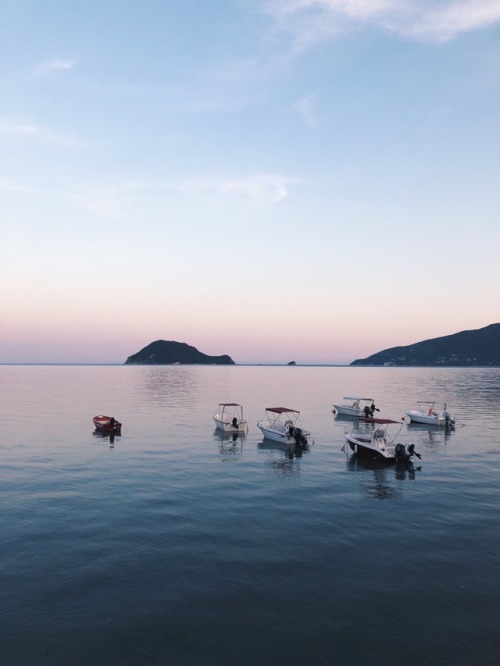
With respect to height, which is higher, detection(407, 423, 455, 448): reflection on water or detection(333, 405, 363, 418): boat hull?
detection(333, 405, 363, 418): boat hull

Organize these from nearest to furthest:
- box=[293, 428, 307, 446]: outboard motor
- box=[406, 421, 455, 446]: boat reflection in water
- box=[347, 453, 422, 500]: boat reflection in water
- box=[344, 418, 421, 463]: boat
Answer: box=[347, 453, 422, 500]: boat reflection in water < box=[344, 418, 421, 463]: boat < box=[293, 428, 307, 446]: outboard motor < box=[406, 421, 455, 446]: boat reflection in water

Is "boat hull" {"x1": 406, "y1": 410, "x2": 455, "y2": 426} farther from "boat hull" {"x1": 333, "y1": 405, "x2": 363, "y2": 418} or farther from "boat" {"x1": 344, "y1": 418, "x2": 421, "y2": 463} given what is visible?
"boat" {"x1": 344, "y1": 418, "x2": 421, "y2": 463}

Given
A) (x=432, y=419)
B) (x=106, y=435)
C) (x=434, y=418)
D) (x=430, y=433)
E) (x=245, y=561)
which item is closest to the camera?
(x=245, y=561)

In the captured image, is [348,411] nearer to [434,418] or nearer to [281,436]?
Result: [434,418]

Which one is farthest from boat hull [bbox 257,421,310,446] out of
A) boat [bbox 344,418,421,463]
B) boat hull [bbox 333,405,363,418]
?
boat hull [bbox 333,405,363,418]

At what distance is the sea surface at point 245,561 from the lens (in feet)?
48.7

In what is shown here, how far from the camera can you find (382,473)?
131ft

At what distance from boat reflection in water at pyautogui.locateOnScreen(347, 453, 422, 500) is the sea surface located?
0.27 meters

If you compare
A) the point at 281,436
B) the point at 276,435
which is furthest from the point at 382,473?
the point at 276,435

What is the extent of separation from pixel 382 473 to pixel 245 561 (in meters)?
23.1

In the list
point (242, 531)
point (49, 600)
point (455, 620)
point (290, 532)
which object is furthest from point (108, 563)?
point (455, 620)

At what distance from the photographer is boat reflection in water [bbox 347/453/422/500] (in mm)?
33388

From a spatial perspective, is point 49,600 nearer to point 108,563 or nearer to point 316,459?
point 108,563

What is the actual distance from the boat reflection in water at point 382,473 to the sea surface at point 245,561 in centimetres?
27
